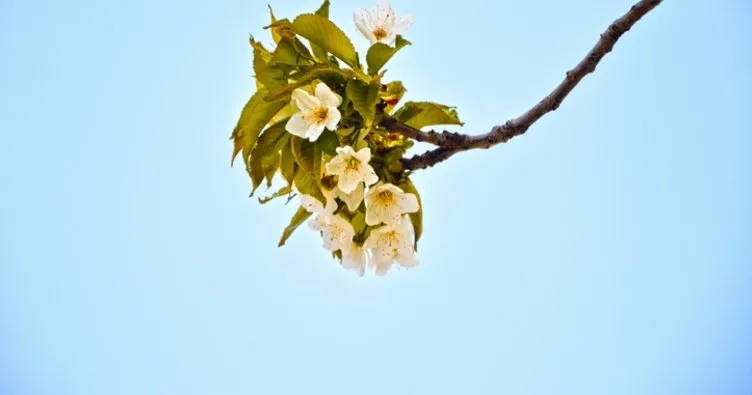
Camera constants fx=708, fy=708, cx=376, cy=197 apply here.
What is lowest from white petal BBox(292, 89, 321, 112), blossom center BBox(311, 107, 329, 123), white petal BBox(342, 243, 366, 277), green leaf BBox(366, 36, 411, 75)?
white petal BBox(342, 243, 366, 277)

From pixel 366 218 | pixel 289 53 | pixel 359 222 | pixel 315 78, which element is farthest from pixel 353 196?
pixel 289 53

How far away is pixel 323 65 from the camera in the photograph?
7.61 feet

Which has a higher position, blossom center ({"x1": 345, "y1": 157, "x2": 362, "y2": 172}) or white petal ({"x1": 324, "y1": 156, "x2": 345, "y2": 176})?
blossom center ({"x1": 345, "y1": 157, "x2": 362, "y2": 172})

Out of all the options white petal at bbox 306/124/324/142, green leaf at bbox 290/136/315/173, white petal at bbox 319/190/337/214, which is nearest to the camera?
white petal at bbox 306/124/324/142

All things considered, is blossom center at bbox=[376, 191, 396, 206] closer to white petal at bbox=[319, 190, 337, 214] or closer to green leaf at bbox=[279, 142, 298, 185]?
white petal at bbox=[319, 190, 337, 214]

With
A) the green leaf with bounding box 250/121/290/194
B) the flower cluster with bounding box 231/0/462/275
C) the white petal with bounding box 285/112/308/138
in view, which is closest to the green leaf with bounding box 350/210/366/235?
the flower cluster with bounding box 231/0/462/275

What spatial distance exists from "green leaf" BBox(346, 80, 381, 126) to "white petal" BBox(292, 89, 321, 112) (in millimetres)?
110

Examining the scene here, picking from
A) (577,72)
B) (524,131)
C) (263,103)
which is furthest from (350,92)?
(577,72)

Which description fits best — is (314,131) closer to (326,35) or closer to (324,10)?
(326,35)

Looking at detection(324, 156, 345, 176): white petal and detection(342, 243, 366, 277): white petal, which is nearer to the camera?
detection(324, 156, 345, 176): white petal

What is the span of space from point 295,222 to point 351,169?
50 centimetres

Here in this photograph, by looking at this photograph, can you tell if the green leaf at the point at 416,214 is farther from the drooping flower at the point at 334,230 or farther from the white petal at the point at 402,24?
the white petal at the point at 402,24

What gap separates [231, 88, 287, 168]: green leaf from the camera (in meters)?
2.36

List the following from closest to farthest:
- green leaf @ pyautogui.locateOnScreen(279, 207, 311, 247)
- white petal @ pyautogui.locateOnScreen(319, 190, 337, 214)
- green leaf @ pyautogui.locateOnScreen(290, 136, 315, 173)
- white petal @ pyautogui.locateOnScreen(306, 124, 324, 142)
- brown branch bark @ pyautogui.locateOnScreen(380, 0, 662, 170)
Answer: brown branch bark @ pyautogui.locateOnScreen(380, 0, 662, 170)
white petal @ pyautogui.locateOnScreen(306, 124, 324, 142)
green leaf @ pyautogui.locateOnScreen(290, 136, 315, 173)
white petal @ pyautogui.locateOnScreen(319, 190, 337, 214)
green leaf @ pyautogui.locateOnScreen(279, 207, 311, 247)
